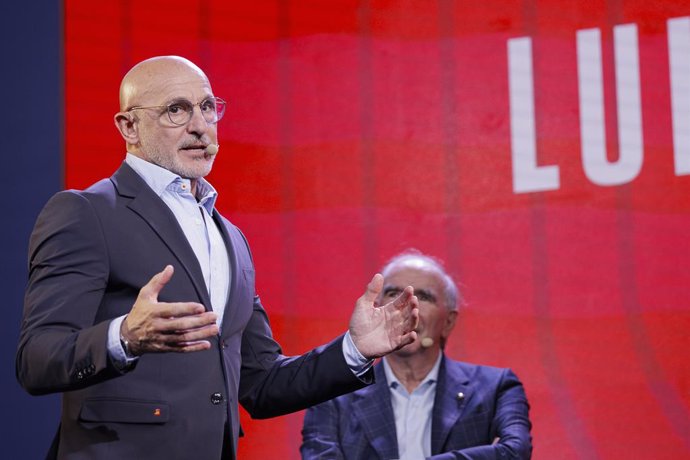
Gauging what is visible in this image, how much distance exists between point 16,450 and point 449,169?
170 cm

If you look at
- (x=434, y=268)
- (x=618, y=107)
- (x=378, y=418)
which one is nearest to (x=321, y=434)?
(x=378, y=418)

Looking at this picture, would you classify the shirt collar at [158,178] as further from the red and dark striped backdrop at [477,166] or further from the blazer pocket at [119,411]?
the red and dark striped backdrop at [477,166]

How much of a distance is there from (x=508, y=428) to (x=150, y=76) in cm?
145

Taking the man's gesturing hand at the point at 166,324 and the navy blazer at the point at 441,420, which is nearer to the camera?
the man's gesturing hand at the point at 166,324

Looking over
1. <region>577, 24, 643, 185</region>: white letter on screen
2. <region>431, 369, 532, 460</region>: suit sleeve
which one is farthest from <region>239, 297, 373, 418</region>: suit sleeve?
<region>577, 24, 643, 185</region>: white letter on screen

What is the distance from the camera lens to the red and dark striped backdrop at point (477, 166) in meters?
2.84

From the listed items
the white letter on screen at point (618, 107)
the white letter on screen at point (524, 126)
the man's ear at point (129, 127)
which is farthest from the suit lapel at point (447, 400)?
the man's ear at point (129, 127)

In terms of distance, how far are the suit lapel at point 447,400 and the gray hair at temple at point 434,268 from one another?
0.66 ft

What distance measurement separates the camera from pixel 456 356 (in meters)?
3.09

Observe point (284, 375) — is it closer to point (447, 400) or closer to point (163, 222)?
point (163, 222)

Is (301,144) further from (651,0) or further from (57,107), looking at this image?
(651,0)

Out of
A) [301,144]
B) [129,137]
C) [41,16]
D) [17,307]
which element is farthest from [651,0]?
[17,307]

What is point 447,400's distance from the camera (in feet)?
8.89

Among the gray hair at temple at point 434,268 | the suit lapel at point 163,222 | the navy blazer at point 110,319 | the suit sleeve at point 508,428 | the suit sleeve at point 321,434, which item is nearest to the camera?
the navy blazer at point 110,319
